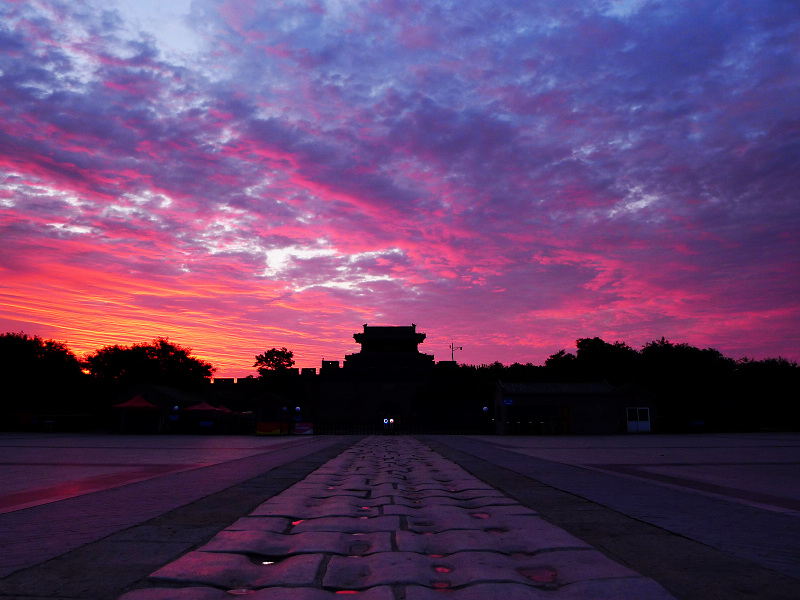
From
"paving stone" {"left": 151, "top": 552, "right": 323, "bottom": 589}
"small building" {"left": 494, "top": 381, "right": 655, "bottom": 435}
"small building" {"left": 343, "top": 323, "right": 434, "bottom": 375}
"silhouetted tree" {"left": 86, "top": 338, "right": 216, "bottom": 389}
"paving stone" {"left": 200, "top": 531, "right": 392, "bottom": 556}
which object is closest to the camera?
"paving stone" {"left": 151, "top": 552, "right": 323, "bottom": 589}

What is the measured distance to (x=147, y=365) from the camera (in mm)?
60219

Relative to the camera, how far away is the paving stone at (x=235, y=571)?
322cm

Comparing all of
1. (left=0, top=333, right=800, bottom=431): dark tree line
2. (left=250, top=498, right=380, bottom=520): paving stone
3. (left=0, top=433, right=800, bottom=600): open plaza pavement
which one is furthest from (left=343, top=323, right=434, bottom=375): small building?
(left=250, top=498, right=380, bottom=520): paving stone

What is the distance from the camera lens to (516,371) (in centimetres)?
7756

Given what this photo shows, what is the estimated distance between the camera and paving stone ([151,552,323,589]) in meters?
3.22

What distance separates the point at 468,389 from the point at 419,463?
43.4 metres

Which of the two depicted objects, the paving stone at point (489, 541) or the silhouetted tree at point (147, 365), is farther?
the silhouetted tree at point (147, 365)

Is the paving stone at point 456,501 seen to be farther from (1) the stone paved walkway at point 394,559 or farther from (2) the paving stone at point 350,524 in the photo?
(2) the paving stone at point 350,524

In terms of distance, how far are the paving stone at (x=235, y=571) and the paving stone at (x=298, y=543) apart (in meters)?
0.17

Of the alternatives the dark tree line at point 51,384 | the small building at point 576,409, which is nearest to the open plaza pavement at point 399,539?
the small building at point 576,409

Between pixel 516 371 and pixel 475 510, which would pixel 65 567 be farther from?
pixel 516 371

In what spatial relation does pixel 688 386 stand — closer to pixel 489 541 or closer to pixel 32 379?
pixel 489 541

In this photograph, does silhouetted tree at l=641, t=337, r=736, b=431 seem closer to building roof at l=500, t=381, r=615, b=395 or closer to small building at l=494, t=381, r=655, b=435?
small building at l=494, t=381, r=655, b=435

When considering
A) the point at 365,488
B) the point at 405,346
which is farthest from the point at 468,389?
the point at 365,488
